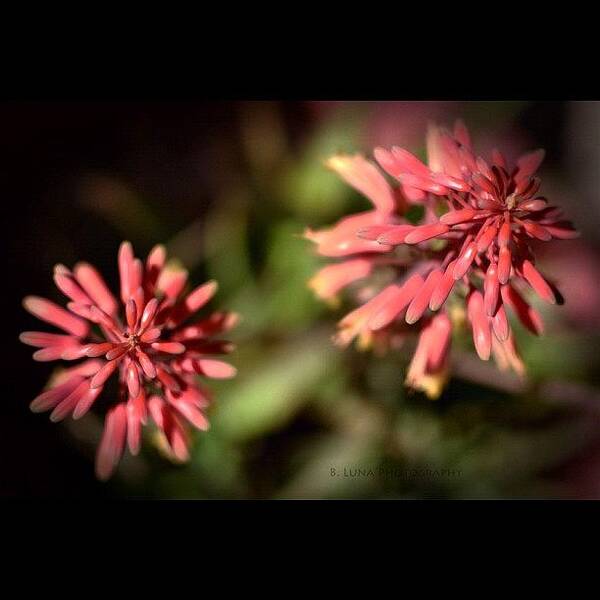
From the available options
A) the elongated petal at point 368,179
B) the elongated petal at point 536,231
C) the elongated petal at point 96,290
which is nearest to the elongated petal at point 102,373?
the elongated petal at point 96,290

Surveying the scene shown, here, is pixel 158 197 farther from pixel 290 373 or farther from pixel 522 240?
pixel 522 240

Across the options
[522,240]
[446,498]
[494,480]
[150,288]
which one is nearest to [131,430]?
[150,288]

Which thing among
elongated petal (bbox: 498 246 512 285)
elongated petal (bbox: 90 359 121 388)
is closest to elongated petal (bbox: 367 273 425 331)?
elongated petal (bbox: 498 246 512 285)

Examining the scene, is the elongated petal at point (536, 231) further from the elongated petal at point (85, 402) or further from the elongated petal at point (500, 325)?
the elongated petal at point (85, 402)

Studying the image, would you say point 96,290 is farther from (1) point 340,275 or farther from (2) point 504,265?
(2) point 504,265

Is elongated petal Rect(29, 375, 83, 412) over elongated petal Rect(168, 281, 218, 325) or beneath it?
beneath

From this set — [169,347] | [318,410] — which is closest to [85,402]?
[169,347]

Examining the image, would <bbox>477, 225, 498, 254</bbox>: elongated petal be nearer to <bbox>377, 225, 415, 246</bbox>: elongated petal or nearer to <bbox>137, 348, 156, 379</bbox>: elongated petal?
<bbox>377, 225, 415, 246</bbox>: elongated petal
